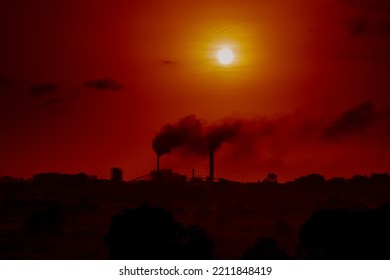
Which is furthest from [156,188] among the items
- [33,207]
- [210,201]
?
[33,207]

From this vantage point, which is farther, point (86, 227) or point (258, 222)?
point (258, 222)

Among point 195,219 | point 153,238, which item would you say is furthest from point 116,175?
point 153,238

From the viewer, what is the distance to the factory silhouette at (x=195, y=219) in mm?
50188

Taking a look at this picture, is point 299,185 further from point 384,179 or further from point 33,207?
point 33,207

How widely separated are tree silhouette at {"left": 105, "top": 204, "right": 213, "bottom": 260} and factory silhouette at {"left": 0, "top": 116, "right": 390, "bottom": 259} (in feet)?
A: 0.22

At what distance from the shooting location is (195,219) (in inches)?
4569

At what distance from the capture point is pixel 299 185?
635ft

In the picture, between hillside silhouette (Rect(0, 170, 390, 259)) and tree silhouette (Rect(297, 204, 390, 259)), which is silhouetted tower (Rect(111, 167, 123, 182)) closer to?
hillside silhouette (Rect(0, 170, 390, 259))

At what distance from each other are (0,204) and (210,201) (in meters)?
39.8

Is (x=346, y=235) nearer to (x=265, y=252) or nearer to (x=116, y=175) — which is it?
(x=265, y=252)

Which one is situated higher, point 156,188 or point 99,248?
point 156,188

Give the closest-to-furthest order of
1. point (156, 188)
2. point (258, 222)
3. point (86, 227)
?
1. point (86, 227)
2. point (258, 222)
3. point (156, 188)

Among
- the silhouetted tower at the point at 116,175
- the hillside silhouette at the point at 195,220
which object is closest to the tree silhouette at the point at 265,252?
the hillside silhouette at the point at 195,220

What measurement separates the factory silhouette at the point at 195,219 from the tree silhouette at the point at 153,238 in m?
0.07
